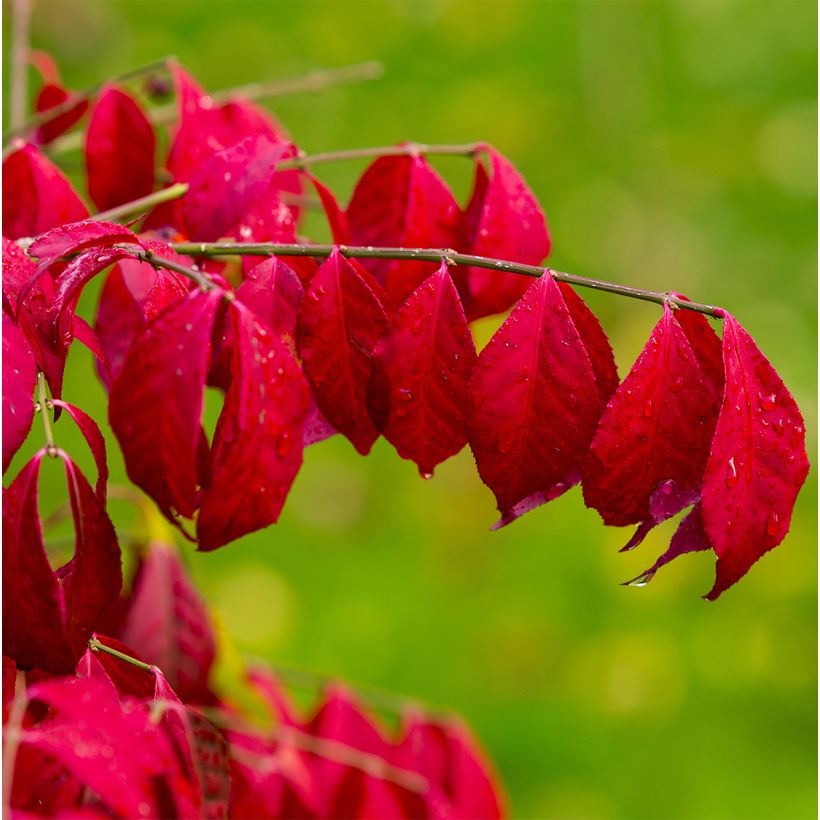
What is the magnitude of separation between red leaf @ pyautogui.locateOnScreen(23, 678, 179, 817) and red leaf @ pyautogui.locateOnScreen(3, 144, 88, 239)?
0.41 m

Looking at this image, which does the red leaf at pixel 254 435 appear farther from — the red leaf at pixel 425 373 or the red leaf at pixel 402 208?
the red leaf at pixel 402 208

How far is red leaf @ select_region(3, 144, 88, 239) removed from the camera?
0.81 m

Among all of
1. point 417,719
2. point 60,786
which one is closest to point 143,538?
point 417,719

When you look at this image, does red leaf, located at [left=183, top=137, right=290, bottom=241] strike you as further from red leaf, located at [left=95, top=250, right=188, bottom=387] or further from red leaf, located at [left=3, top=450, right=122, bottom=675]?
red leaf, located at [left=3, top=450, right=122, bottom=675]

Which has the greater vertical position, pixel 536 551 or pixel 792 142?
pixel 792 142

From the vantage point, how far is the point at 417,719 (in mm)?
1076

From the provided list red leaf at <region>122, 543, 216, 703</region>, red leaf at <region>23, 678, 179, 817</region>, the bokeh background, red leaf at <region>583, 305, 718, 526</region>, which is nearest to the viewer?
red leaf at <region>23, 678, 179, 817</region>

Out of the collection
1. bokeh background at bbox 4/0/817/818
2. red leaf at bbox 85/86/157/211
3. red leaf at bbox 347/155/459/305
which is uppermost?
red leaf at bbox 85/86/157/211

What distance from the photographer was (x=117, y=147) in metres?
0.90

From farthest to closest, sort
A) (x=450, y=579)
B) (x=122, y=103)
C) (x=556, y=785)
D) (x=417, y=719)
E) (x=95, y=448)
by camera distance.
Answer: (x=450, y=579), (x=556, y=785), (x=417, y=719), (x=122, y=103), (x=95, y=448)

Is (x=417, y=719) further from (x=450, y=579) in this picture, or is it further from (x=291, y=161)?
(x=450, y=579)

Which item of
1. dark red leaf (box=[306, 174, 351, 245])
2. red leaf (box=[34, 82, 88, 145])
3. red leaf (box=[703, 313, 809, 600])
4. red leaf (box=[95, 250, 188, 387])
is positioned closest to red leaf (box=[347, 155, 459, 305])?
dark red leaf (box=[306, 174, 351, 245])

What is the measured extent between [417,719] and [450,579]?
1425 mm

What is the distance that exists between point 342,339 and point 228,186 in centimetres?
18
